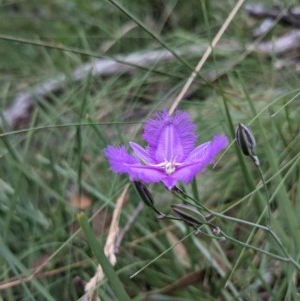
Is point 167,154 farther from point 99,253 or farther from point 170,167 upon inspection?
point 99,253

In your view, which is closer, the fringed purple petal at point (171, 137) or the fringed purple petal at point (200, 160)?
the fringed purple petal at point (200, 160)

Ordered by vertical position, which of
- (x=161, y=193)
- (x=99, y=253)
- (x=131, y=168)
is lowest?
(x=161, y=193)

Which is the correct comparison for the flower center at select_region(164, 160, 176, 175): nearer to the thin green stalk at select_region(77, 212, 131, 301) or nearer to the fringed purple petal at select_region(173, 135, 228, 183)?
the fringed purple petal at select_region(173, 135, 228, 183)

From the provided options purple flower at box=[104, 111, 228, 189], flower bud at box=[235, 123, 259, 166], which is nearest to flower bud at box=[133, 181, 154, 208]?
purple flower at box=[104, 111, 228, 189]

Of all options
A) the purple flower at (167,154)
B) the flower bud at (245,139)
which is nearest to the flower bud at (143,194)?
the purple flower at (167,154)

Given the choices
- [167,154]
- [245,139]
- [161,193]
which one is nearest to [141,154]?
[167,154]

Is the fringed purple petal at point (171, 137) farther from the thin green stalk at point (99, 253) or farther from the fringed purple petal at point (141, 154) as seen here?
the thin green stalk at point (99, 253)
